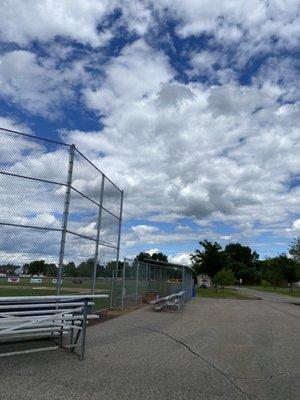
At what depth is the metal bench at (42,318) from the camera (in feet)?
24.3

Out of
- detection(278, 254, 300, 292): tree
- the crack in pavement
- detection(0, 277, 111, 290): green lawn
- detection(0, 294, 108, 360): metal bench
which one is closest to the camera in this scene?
the crack in pavement

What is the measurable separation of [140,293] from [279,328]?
12.1 m

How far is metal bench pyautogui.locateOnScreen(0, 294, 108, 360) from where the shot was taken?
7406 mm

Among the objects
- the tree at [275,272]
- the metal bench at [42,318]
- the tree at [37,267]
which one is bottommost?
the metal bench at [42,318]

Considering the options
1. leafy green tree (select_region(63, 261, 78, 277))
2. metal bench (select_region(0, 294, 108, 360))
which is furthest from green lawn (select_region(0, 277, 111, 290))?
metal bench (select_region(0, 294, 108, 360))

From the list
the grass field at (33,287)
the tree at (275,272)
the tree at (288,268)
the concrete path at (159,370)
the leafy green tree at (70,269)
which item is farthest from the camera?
the tree at (275,272)

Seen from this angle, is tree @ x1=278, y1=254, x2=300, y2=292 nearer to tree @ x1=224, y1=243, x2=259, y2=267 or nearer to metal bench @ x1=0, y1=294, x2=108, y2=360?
metal bench @ x1=0, y1=294, x2=108, y2=360

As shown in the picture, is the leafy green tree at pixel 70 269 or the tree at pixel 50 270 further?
the leafy green tree at pixel 70 269

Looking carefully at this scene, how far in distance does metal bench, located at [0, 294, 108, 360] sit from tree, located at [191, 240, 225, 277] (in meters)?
58.8

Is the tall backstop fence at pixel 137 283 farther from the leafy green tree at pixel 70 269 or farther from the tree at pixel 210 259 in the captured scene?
the tree at pixel 210 259

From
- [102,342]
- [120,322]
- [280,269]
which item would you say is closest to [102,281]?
[120,322]

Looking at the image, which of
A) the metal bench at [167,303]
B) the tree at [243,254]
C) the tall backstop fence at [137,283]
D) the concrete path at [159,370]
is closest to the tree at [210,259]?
the tall backstop fence at [137,283]

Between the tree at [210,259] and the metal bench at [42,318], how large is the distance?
193 ft

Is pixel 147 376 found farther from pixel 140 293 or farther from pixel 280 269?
pixel 280 269
